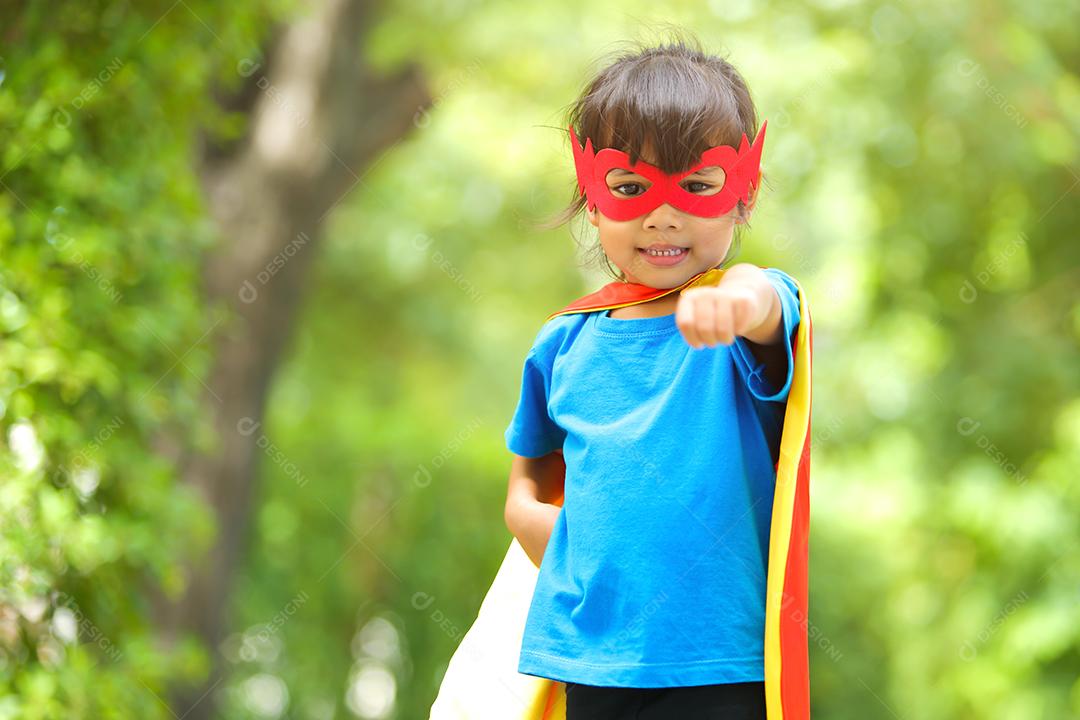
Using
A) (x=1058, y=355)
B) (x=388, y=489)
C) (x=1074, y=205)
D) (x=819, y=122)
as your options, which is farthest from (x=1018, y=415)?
(x=388, y=489)

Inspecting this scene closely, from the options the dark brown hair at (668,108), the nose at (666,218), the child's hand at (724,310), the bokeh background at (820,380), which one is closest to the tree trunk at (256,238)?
the bokeh background at (820,380)

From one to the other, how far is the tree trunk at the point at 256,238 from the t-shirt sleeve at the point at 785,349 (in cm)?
432

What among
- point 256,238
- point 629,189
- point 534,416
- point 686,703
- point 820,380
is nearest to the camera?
point 686,703

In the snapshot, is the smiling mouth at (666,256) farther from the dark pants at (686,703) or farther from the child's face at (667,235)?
the dark pants at (686,703)

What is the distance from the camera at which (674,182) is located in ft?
5.99

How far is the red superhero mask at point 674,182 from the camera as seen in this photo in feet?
6.00

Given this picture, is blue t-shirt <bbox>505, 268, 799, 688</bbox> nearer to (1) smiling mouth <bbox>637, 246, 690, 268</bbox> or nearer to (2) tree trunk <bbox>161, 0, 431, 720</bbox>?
(1) smiling mouth <bbox>637, 246, 690, 268</bbox>

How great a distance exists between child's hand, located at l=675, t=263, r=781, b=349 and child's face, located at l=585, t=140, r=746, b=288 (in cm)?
17

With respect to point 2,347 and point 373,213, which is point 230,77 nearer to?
point 2,347

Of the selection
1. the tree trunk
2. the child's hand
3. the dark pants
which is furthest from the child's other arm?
the tree trunk

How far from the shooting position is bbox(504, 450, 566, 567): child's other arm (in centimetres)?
202

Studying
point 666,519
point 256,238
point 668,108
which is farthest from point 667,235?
A: point 256,238

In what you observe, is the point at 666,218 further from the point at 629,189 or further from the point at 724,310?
the point at 724,310

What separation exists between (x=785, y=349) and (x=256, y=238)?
457 centimetres
